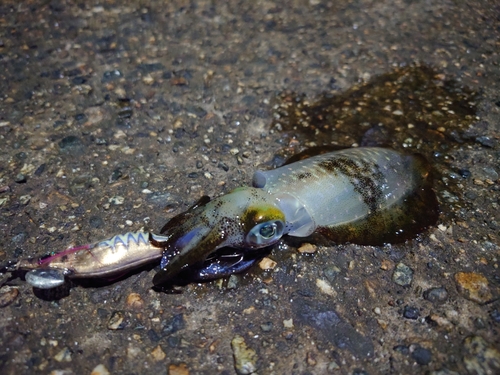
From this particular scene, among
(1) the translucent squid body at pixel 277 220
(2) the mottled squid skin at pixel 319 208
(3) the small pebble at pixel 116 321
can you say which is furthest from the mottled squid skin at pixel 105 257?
(3) the small pebble at pixel 116 321

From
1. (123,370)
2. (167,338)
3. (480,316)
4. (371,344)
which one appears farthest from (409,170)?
(123,370)

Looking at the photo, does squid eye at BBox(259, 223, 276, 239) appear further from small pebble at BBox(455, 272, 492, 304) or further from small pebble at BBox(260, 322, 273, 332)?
small pebble at BBox(455, 272, 492, 304)

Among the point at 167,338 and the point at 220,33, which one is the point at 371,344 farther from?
the point at 220,33

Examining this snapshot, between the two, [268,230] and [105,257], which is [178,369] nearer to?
[105,257]

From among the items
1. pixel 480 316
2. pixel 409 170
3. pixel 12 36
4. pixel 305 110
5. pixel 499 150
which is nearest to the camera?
pixel 480 316

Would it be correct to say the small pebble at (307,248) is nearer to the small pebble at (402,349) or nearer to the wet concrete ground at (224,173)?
the wet concrete ground at (224,173)

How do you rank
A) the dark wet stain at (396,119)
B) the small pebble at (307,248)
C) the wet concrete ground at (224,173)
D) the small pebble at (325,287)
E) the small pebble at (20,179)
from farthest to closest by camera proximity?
the dark wet stain at (396,119), the small pebble at (20,179), the small pebble at (307,248), the small pebble at (325,287), the wet concrete ground at (224,173)
